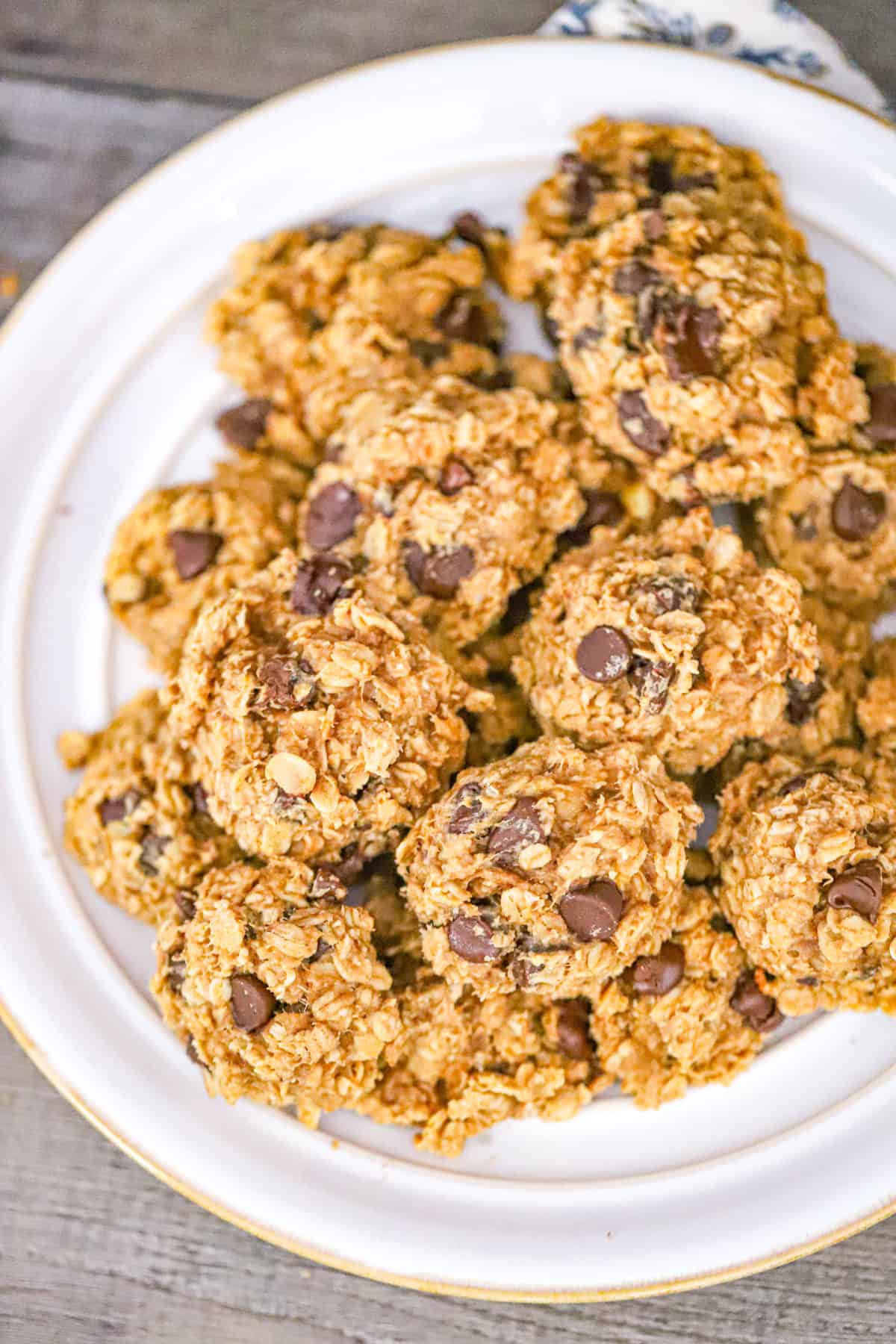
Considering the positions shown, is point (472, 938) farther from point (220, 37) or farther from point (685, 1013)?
point (220, 37)

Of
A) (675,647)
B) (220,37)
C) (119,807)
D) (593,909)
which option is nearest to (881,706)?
(675,647)

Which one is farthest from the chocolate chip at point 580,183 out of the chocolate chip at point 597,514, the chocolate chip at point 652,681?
the chocolate chip at point 652,681

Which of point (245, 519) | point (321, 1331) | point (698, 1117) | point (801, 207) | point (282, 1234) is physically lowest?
point (321, 1331)

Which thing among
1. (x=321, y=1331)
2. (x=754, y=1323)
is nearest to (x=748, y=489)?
(x=754, y=1323)

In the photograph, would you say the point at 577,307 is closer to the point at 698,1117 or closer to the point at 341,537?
the point at 341,537

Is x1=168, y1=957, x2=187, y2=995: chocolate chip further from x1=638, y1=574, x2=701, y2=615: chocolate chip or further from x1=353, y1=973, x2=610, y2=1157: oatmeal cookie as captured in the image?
x1=638, y1=574, x2=701, y2=615: chocolate chip

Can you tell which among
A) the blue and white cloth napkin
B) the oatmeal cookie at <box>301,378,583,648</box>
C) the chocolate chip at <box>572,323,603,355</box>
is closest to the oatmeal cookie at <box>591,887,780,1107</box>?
the oatmeal cookie at <box>301,378,583,648</box>

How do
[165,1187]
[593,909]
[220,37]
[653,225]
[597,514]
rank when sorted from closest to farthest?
[593,909], [653,225], [597,514], [165,1187], [220,37]
